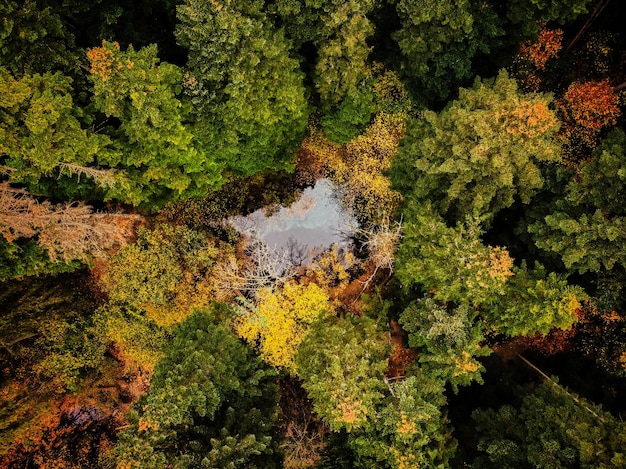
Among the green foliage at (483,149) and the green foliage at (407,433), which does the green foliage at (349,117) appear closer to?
the green foliage at (483,149)

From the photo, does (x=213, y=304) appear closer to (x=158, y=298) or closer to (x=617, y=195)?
(x=158, y=298)

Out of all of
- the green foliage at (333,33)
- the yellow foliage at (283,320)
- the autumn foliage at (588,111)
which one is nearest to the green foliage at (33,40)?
the green foliage at (333,33)

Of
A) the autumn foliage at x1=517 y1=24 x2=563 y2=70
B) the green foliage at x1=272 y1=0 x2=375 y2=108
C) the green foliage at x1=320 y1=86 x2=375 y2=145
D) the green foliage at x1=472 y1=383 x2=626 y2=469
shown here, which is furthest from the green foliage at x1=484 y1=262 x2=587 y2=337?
the autumn foliage at x1=517 y1=24 x2=563 y2=70

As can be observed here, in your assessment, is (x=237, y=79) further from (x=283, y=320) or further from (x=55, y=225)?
(x=283, y=320)

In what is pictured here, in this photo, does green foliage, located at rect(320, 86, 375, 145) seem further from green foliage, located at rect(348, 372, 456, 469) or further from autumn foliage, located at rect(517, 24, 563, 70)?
green foliage, located at rect(348, 372, 456, 469)

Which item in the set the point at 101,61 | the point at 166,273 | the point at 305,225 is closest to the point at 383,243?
the point at 305,225
